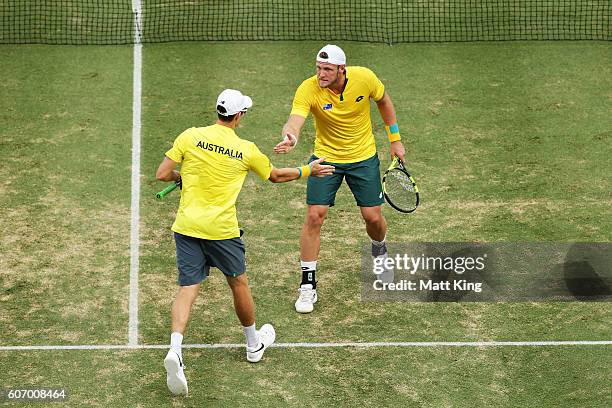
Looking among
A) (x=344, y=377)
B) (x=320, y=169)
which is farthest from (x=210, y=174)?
(x=344, y=377)

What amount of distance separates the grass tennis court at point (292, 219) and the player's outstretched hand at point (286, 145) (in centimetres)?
198

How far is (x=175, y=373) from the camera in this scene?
12.1 metres

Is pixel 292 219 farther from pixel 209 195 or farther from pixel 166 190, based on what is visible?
pixel 166 190

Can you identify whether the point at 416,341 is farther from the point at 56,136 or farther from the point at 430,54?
the point at 430,54

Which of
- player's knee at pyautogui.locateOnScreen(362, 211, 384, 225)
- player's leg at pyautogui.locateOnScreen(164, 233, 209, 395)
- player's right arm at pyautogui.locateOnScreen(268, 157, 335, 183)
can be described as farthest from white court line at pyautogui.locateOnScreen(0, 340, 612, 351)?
player's right arm at pyautogui.locateOnScreen(268, 157, 335, 183)

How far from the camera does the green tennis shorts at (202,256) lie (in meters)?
12.6

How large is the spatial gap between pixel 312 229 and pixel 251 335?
5.91 ft

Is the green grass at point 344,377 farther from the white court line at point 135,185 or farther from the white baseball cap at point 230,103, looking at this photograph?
the white baseball cap at point 230,103

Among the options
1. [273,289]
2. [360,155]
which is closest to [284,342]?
[273,289]

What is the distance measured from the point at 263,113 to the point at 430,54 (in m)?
3.41

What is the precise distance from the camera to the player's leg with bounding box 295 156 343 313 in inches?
562

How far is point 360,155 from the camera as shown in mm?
14375

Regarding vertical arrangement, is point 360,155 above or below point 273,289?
above

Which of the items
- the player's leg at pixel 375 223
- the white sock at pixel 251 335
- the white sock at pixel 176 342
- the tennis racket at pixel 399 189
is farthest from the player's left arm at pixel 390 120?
the white sock at pixel 176 342
